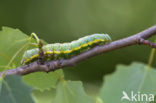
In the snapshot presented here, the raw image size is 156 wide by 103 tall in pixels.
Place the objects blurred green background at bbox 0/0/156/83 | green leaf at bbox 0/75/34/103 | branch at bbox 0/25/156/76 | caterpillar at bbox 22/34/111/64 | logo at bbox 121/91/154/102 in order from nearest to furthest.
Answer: green leaf at bbox 0/75/34/103
branch at bbox 0/25/156/76
caterpillar at bbox 22/34/111/64
logo at bbox 121/91/154/102
blurred green background at bbox 0/0/156/83

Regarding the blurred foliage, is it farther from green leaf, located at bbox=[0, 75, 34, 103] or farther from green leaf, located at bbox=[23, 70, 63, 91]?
green leaf, located at bbox=[0, 75, 34, 103]

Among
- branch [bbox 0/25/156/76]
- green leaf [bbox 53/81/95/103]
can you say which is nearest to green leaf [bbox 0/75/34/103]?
branch [bbox 0/25/156/76]

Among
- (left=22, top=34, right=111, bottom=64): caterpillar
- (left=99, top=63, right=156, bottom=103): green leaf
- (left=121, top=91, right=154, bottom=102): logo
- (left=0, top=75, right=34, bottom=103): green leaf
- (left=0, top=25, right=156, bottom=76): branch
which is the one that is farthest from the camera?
(left=99, top=63, right=156, bottom=103): green leaf

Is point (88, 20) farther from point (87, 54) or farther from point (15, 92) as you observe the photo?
point (15, 92)

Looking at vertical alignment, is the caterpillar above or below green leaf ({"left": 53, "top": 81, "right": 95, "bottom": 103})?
above

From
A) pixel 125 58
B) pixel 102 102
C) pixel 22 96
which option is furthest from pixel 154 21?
pixel 22 96

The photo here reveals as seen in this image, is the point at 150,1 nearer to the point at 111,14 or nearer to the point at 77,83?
the point at 111,14

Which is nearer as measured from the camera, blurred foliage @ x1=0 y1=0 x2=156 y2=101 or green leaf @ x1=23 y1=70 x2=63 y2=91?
green leaf @ x1=23 y1=70 x2=63 y2=91
